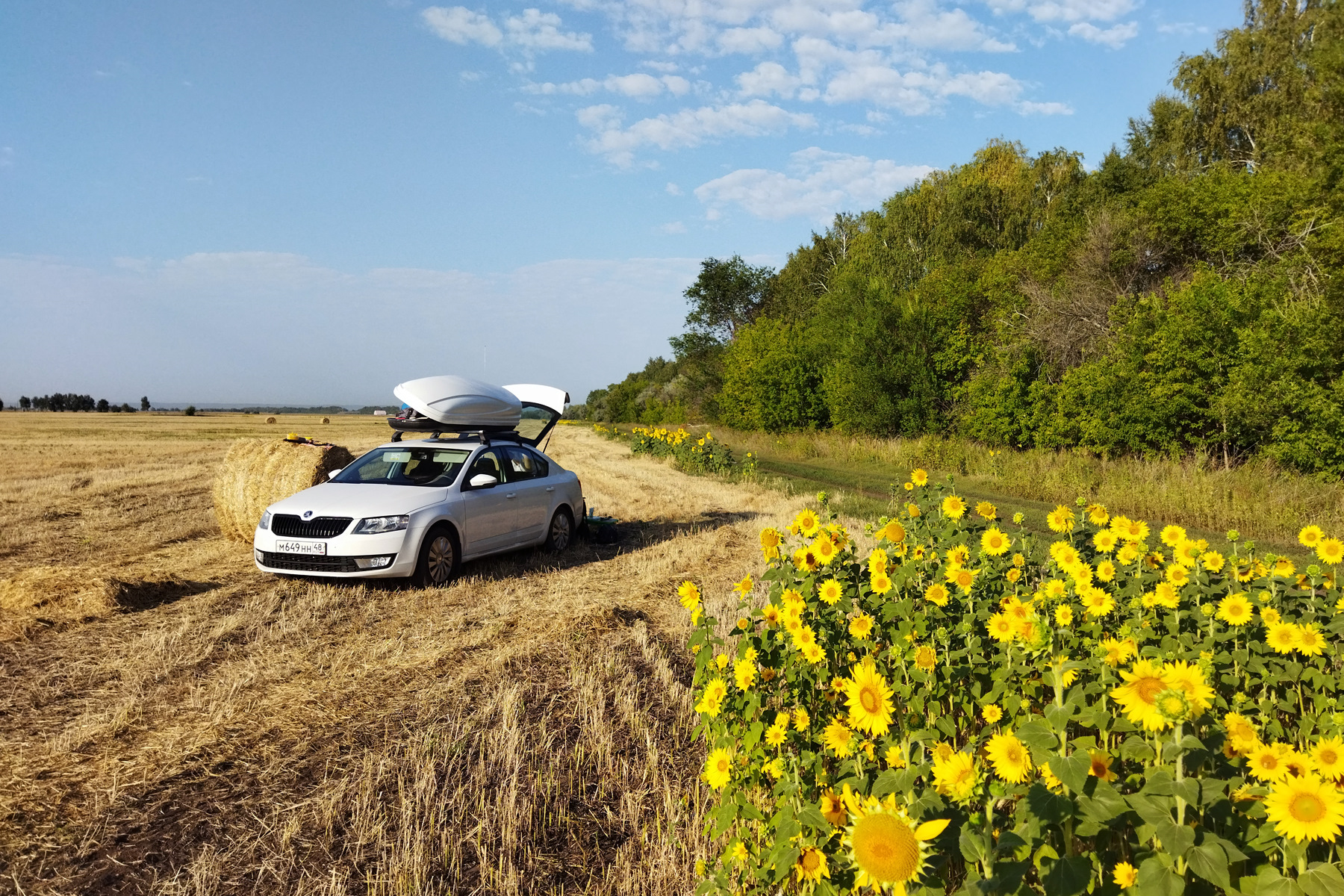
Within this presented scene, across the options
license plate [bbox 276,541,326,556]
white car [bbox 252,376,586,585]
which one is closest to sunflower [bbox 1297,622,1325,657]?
white car [bbox 252,376,586,585]

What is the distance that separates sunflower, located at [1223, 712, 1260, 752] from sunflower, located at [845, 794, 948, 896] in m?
1.01

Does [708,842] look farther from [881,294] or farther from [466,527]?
[881,294]

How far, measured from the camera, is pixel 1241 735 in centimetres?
221

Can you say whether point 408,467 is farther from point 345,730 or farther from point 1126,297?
point 1126,297

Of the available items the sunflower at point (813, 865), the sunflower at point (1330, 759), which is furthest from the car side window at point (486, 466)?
the sunflower at point (1330, 759)

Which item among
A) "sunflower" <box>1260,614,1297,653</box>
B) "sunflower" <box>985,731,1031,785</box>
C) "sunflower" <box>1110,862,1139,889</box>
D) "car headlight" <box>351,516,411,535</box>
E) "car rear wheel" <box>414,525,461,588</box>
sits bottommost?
"car rear wheel" <box>414,525,461,588</box>

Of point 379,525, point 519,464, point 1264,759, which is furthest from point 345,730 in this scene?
point 519,464

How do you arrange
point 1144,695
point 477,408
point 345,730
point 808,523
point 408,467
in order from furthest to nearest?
1. point 477,408
2. point 408,467
3. point 345,730
4. point 808,523
5. point 1144,695

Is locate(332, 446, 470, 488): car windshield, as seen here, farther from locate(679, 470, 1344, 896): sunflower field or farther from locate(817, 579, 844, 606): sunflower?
locate(817, 579, 844, 606): sunflower

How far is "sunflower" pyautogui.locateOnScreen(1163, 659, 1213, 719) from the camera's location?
6.52 feet

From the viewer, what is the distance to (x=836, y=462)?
28172 mm

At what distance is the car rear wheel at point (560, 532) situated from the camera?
→ 10961 millimetres

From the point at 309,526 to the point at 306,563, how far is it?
38 cm

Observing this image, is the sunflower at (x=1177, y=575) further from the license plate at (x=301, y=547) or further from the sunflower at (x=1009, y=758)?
the license plate at (x=301, y=547)
